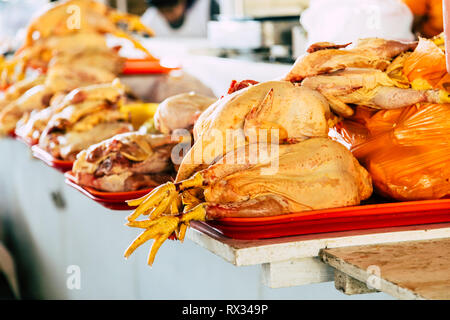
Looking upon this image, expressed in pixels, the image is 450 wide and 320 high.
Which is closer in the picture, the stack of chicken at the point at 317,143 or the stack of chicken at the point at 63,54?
the stack of chicken at the point at 317,143

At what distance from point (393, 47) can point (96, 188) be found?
91 cm

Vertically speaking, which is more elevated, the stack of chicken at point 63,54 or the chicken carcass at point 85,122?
the stack of chicken at point 63,54

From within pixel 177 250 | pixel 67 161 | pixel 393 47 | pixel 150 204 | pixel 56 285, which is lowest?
pixel 56 285

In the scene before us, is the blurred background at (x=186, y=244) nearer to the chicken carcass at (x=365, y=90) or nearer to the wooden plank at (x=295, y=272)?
the wooden plank at (x=295, y=272)

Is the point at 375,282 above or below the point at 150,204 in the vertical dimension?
below

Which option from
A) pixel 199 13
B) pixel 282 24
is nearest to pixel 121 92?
pixel 282 24

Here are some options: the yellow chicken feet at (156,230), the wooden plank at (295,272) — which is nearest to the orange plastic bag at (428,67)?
the wooden plank at (295,272)

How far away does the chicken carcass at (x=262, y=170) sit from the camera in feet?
3.96

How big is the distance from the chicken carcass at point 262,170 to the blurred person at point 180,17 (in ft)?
14.8

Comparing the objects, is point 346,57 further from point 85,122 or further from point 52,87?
point 52,87

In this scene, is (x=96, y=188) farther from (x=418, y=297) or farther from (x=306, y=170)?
(x=418, y=297)

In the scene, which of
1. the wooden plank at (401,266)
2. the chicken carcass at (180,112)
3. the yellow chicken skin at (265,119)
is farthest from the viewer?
the chicken carcass at (180,112)

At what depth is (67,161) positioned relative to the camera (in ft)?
7.20

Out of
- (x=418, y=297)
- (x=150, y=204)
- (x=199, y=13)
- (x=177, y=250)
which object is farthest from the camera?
(x=199, y=13)
